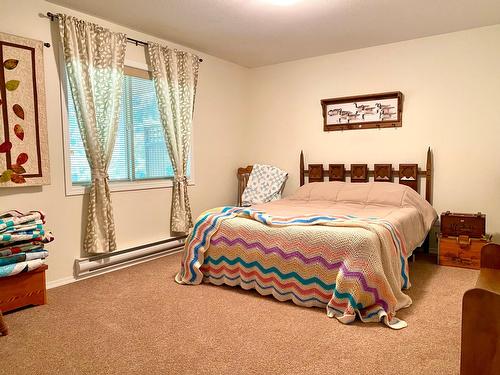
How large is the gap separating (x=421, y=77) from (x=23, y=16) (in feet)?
12.6

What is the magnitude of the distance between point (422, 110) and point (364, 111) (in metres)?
0.63

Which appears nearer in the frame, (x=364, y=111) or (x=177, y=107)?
(x=177, y=107)

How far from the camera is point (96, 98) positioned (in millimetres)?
3371

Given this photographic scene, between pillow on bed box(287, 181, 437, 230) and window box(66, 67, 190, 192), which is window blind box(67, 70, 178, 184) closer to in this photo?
window box(66, 67, 190, 192)

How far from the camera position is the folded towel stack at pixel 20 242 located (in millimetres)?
2531

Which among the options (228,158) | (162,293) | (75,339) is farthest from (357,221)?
(228,158)

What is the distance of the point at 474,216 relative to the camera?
3.55m

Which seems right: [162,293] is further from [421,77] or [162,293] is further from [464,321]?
[421,77]

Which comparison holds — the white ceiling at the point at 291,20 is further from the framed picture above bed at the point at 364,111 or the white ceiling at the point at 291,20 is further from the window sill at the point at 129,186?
the window sill at the point at 129,186

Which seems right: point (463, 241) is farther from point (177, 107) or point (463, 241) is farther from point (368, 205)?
point (177, 107)

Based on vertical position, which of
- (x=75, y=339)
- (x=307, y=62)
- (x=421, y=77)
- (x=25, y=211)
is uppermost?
(x=307, y=62)

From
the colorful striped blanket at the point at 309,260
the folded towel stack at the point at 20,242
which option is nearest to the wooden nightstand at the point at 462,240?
the colorful striped blanket at the point at 309,260

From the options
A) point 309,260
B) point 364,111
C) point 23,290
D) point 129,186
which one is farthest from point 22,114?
point 364,111

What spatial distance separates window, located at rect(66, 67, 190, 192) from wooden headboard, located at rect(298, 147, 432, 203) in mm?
1812
